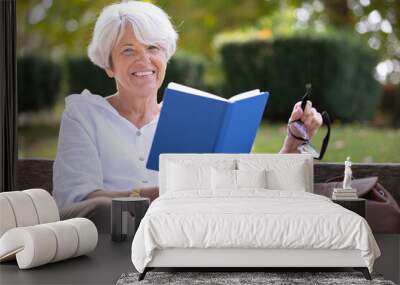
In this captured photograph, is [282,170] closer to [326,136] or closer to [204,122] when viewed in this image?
[204,122]

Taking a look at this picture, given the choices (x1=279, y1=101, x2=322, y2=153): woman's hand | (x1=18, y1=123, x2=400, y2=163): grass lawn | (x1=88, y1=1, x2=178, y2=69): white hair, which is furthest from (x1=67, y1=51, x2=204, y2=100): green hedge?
(x1=279, y1=101, x2=322, y2=153): woman's hand

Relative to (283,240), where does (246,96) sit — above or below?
above

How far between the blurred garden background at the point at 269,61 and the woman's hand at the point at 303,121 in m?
0.20

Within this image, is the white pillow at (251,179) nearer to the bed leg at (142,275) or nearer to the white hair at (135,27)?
the bed leg at (142,275)

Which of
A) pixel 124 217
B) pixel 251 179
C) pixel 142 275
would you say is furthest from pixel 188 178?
pixel 142 275

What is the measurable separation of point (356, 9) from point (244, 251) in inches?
142

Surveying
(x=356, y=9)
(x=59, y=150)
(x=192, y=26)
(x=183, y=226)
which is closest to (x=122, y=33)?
(x=192, y=26)

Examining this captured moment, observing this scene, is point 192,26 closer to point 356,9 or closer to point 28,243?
point 356,9

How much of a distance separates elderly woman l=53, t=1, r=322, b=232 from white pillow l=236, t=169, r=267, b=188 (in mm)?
1117

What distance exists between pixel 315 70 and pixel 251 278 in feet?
10.4

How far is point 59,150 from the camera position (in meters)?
7.45

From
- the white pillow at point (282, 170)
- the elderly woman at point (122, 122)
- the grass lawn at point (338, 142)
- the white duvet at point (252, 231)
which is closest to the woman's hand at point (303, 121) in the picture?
the elderly woman at point (122, 122)

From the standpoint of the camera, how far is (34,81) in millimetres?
7754

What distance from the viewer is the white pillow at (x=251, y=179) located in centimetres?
615
